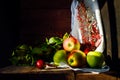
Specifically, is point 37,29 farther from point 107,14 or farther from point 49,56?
point 107,14

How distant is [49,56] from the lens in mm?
2547

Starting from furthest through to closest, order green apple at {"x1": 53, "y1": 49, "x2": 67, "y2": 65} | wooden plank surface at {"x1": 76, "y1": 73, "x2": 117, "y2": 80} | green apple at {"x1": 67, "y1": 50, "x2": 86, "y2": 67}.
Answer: green apple at {"x1": 53, "y1": 49, "x2": 67, "y2": 65} → green apple at {"x1": 67, "y1": 50, "x2": 86, "y2": 67} → wooden plank surface at {"x1": 76, "y1": 73, "x2": 117, "y2": 80}

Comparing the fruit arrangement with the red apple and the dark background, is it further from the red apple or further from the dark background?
the dark background

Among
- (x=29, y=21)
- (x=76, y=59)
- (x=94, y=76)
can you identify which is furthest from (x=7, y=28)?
(x=94, y=76)

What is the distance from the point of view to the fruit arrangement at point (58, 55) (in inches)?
88.8

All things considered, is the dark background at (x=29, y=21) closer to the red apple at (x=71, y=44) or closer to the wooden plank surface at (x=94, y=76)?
the red apple at (x=71, y=44)

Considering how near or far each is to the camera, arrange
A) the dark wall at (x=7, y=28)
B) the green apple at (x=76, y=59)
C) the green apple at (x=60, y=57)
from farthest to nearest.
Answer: the dark wall at (x=7, y=28) < the green apple at (x=60, y=57) < the green apple at (x=76, y=59)

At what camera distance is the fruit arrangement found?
7.40ft

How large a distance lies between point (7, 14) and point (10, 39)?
0.25 metres

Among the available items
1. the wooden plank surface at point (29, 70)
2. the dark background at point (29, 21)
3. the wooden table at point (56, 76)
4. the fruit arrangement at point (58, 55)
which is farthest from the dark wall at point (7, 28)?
the wooden table at point (56, 76)

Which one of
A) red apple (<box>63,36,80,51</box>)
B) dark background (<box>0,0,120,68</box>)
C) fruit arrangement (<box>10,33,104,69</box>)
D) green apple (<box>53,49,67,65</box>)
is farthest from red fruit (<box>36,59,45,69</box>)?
dark background (<box>0,0,120,68</box>)

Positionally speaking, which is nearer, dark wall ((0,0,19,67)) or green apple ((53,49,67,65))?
green apple ((53,49,67,65))

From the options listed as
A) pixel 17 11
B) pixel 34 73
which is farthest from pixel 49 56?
pixel 17 11

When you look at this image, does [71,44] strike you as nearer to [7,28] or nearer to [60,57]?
[60,57]
